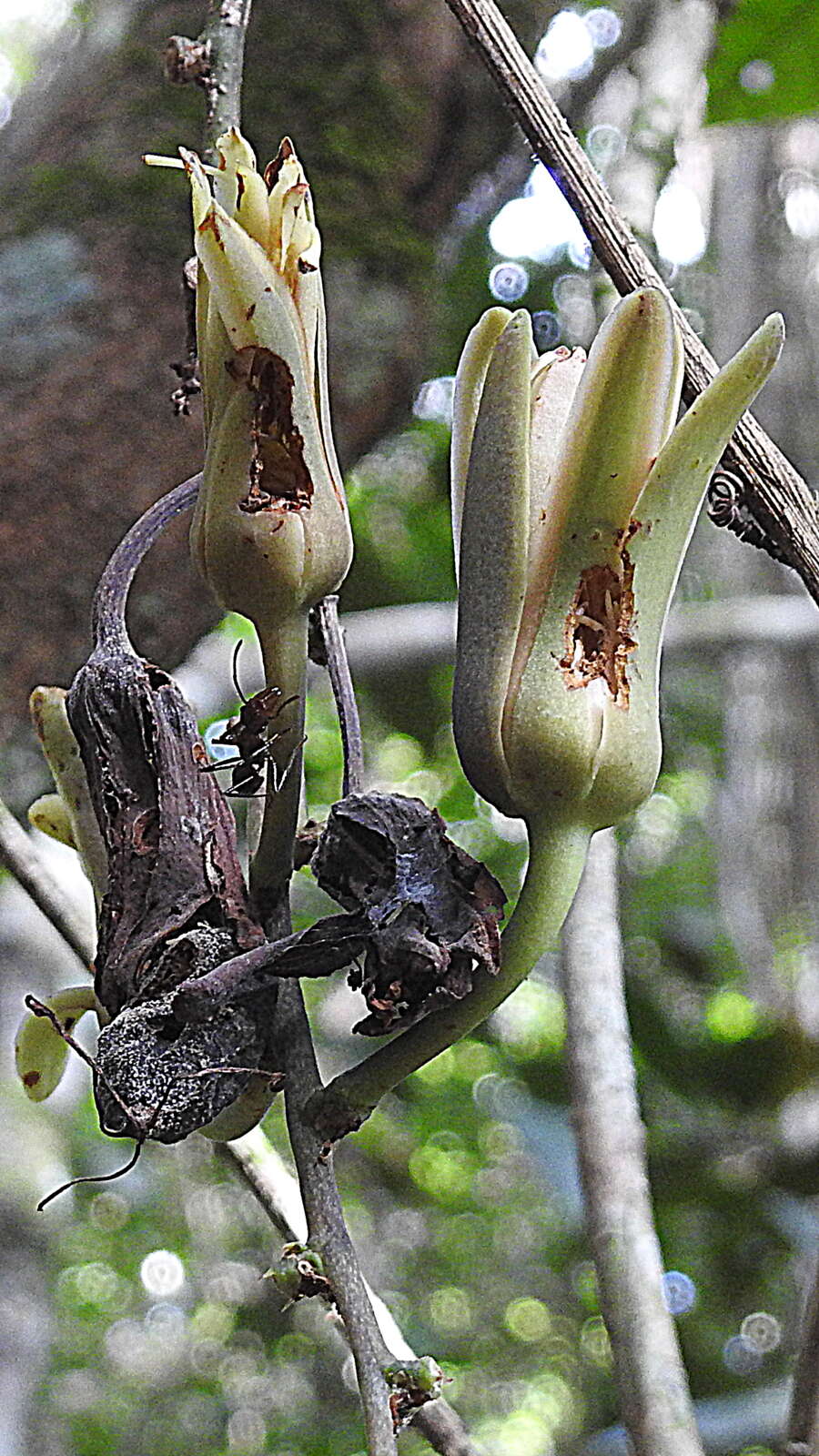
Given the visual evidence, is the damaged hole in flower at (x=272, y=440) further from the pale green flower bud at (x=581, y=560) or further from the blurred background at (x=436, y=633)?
the blurred background at (x=436, y=633)

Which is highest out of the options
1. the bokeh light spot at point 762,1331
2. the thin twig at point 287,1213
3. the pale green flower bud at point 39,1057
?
the pale green flower bud at point 39,1057

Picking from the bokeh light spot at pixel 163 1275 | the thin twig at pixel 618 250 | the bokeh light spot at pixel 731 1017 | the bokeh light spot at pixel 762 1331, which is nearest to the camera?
the thin twig at pixel 618 250

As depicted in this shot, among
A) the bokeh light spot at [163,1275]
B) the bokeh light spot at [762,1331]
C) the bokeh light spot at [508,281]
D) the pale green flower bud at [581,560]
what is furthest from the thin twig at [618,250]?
the bokeh light spot at [163,1275]

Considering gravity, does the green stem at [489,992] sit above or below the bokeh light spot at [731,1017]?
above

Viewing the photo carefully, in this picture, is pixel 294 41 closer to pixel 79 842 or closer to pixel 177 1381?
pixel 79 842

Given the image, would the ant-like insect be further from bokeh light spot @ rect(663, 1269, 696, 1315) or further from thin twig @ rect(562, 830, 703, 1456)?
bokeh light spot @ rect(663, 1269, 696, 1315)

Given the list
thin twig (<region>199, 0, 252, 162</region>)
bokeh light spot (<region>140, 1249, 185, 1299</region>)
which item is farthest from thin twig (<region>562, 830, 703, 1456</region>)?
bokeh light spot (<region>140, 1249, 185, 1299</region>)

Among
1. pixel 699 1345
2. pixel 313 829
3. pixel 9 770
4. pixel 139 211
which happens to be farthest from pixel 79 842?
pixel 699 1345

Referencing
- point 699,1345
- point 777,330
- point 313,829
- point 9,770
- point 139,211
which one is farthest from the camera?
point 699,1345
